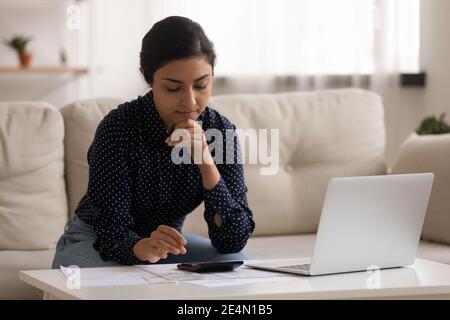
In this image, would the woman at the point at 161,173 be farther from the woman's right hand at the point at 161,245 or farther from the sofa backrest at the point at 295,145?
the sofa backrest at the point at 295,145

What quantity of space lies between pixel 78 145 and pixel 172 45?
0.77 metres

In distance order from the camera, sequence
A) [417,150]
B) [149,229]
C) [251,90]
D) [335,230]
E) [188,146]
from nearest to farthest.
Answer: [335,230] → [188,146] → [149,229] → [417,150] → [251,90]

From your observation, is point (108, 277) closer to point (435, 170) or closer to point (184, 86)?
point (184, 86)

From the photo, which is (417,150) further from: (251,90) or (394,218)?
(251,90)

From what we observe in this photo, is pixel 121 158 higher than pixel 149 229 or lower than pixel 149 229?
higher

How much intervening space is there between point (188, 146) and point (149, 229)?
294mm

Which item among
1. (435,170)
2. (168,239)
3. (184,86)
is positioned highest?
(184,86)

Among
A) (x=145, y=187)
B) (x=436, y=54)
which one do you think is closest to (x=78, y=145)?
(x=145, y=187)

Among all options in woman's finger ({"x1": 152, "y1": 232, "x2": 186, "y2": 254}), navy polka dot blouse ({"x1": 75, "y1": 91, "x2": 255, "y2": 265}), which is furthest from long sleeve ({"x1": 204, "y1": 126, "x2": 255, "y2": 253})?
woman's finger ({"x1": 152, "y1": 232, "x2": 186, "y2": 254})

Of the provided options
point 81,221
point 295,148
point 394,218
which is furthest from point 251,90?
point 394,218

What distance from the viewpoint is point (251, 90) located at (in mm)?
4141

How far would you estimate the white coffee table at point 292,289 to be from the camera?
1.36 meters

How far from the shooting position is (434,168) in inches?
97.3

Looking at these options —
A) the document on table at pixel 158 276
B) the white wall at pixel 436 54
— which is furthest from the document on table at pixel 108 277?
the white wall at pixel 436 54
